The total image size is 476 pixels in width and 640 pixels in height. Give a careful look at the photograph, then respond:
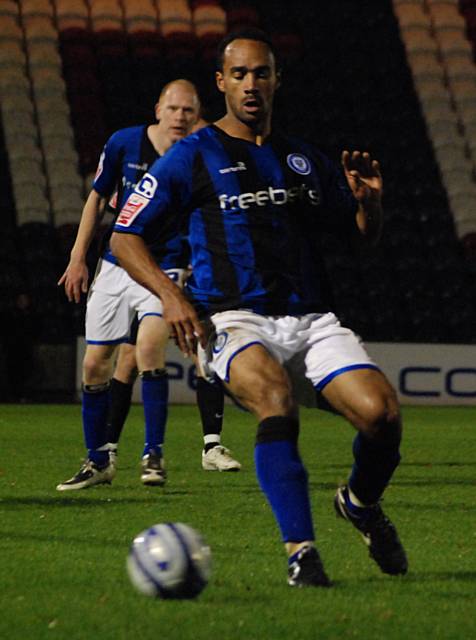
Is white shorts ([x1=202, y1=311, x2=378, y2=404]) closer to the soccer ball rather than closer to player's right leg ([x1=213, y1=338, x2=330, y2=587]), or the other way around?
player's right leg ([x1=213, y1=338, x2=330, y2=587])

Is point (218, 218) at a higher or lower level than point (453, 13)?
lower

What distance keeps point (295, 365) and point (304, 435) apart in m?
6.59

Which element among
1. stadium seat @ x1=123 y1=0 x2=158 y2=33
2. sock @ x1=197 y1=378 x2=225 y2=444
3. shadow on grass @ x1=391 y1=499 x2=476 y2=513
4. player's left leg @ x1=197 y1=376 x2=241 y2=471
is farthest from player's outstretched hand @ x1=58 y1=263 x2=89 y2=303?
stadium seat @ x1=123 y1=0 x2=158 y2=33

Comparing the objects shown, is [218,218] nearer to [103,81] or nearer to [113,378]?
[113,378]

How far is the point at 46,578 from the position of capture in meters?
4.06

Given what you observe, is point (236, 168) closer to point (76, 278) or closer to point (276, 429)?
point (276, 429)

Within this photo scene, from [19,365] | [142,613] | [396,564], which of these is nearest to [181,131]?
[396,564]

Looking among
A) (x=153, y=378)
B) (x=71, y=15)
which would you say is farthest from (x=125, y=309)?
(x=71, y=15)

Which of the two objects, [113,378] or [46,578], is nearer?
[46,578]

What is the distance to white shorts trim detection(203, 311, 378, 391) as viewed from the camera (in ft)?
13.3

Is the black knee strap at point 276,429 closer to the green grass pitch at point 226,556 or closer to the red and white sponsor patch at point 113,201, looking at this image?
the green grass pitch at point 226,556

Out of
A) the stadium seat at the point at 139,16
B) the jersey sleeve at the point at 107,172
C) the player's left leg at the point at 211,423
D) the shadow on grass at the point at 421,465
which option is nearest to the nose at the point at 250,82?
the jersey sleeve at the point at 107,172

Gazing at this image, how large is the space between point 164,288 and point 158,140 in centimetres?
286

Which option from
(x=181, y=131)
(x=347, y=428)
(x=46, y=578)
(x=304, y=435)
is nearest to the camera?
(x=46, y=578)
